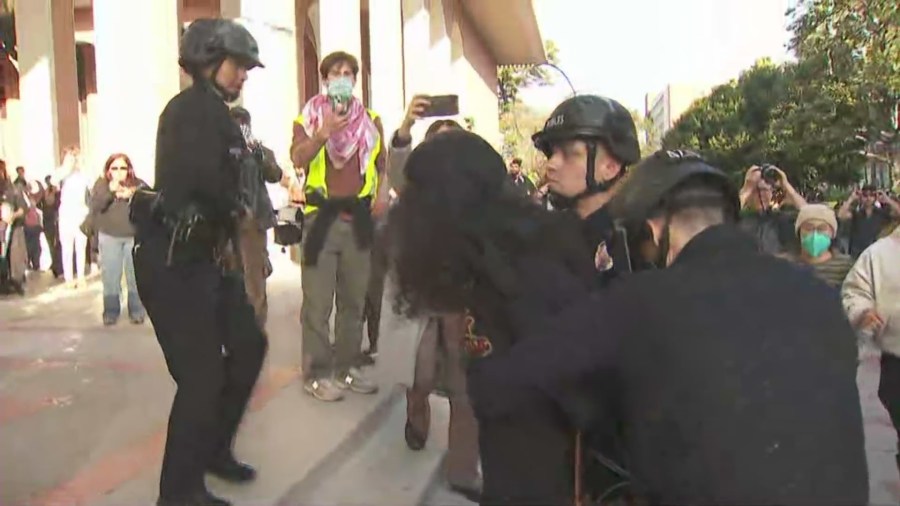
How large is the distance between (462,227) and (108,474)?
9.52 feet

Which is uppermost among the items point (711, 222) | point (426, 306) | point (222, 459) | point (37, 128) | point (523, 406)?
point (37, 128)

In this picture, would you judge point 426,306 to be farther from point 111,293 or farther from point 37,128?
point 37,128

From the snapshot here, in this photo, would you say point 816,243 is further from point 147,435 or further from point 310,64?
point 310,64

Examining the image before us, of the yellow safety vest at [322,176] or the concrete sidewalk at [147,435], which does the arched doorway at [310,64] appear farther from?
the yellow safety vest at [322,176]

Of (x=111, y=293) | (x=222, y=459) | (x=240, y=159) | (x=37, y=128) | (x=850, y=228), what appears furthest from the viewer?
(x=37, y=128)

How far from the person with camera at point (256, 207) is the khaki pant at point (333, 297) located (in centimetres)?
32

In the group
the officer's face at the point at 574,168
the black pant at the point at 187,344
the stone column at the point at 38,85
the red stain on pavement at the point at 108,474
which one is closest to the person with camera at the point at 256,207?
the black pant at the point at 187,344

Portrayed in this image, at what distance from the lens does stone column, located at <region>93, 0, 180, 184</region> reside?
32.9 feet

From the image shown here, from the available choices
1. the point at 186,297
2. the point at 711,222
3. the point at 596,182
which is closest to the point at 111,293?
the point at 186,297

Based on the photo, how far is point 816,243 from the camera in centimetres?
567

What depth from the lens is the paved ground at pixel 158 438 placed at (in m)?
4.28

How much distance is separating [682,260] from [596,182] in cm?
81

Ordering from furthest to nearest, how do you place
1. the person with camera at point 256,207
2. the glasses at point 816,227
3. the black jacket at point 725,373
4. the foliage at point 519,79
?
the foliage at point 519,79 → the glasses at point 816,227 → the person with camera at point 256,207 → the black jacket at point 725,373

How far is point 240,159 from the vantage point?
3773mm
